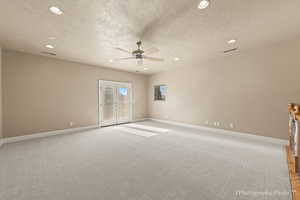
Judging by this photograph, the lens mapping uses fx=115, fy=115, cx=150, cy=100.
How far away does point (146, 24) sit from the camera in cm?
235

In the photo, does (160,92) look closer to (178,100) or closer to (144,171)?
(178,100)

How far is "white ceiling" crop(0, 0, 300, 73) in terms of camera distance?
188 centimetres

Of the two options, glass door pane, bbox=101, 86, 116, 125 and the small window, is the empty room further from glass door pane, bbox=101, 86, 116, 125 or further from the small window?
the small window

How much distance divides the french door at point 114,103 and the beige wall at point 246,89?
9.87 feet

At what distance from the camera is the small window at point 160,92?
668cm

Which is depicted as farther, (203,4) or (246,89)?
(246,89)

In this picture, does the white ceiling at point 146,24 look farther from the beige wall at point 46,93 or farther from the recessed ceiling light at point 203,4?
the beige wall at point 46,93

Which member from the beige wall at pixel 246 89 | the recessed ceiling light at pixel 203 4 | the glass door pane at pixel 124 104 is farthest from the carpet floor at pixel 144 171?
the glass door pane at pixel 124 104

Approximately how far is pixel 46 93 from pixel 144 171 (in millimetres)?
4533

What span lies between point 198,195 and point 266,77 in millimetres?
4079

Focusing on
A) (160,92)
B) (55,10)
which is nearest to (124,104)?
(160,92)

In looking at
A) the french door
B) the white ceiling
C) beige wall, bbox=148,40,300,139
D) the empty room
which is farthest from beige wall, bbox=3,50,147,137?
beige wall, bbox=148,40,300,139

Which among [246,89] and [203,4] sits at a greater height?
[203,4]

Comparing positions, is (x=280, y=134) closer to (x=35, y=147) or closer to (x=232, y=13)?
(x=232, y=13)
